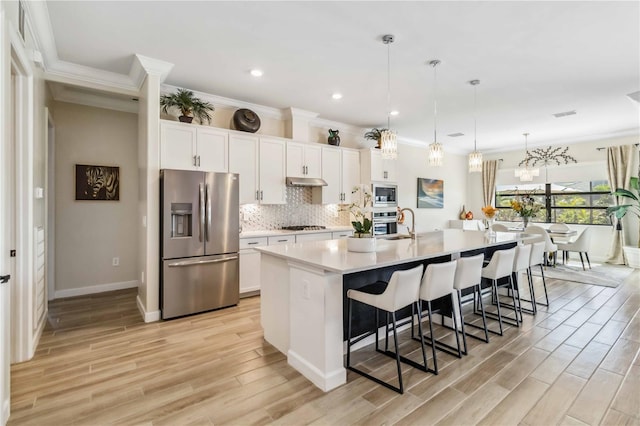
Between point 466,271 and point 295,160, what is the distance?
10.3 ft

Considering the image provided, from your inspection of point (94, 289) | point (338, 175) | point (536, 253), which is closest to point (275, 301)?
point (536, 253)

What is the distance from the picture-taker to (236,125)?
4.64m

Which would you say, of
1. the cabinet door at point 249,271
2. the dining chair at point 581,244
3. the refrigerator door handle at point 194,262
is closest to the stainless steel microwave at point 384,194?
the cabinet door at point 249,271

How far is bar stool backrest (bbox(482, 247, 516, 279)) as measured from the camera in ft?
10.6

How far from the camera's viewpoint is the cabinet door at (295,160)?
5.05 metres

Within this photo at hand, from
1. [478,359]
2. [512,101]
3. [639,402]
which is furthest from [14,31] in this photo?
[512,101]

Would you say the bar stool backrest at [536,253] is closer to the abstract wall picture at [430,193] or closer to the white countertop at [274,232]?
the white countertop at [274,232]

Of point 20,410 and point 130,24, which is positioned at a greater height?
point 130,24

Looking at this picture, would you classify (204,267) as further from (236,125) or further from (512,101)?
(512,101)

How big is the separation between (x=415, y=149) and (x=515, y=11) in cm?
518

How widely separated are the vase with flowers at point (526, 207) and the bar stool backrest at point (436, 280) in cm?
416

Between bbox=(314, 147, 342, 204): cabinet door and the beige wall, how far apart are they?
116 inches

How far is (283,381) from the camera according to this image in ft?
7.85

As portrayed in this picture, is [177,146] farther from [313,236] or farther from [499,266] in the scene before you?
A: [499,266]
